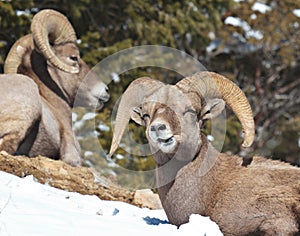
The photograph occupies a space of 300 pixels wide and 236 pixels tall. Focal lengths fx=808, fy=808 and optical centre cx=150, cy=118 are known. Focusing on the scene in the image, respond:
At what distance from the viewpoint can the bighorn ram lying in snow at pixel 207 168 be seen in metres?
7.81

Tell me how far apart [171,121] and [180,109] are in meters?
0.30

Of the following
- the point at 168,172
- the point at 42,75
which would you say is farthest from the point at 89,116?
the point at 168,172

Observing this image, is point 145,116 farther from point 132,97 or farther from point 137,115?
point 132,97

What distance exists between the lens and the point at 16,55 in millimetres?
13078

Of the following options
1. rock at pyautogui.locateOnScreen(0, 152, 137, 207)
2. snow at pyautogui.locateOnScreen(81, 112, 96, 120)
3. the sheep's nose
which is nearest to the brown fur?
the sheep's nose

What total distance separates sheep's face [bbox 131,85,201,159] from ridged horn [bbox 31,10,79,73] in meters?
4.38

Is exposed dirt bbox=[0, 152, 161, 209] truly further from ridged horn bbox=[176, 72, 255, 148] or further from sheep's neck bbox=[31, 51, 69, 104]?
ridged horn bbox=[176, 72, 255, 148]

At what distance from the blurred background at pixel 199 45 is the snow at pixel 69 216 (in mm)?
1771

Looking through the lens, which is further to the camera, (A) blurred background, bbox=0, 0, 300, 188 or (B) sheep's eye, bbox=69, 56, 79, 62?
(A) blurred background, bbox=0, 0, 300, 188

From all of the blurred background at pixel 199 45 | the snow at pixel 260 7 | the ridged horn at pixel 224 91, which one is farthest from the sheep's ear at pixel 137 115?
the snow at pixel 260 7

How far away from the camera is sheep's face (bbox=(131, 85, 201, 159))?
774 centimetres

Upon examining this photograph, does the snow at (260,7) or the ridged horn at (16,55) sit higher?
the ridged horn at (16,55)

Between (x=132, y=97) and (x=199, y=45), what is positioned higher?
(x=132, y=97)

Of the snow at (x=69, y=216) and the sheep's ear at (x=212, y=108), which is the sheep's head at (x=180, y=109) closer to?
the sheep's ear at (x=212, y=108)
